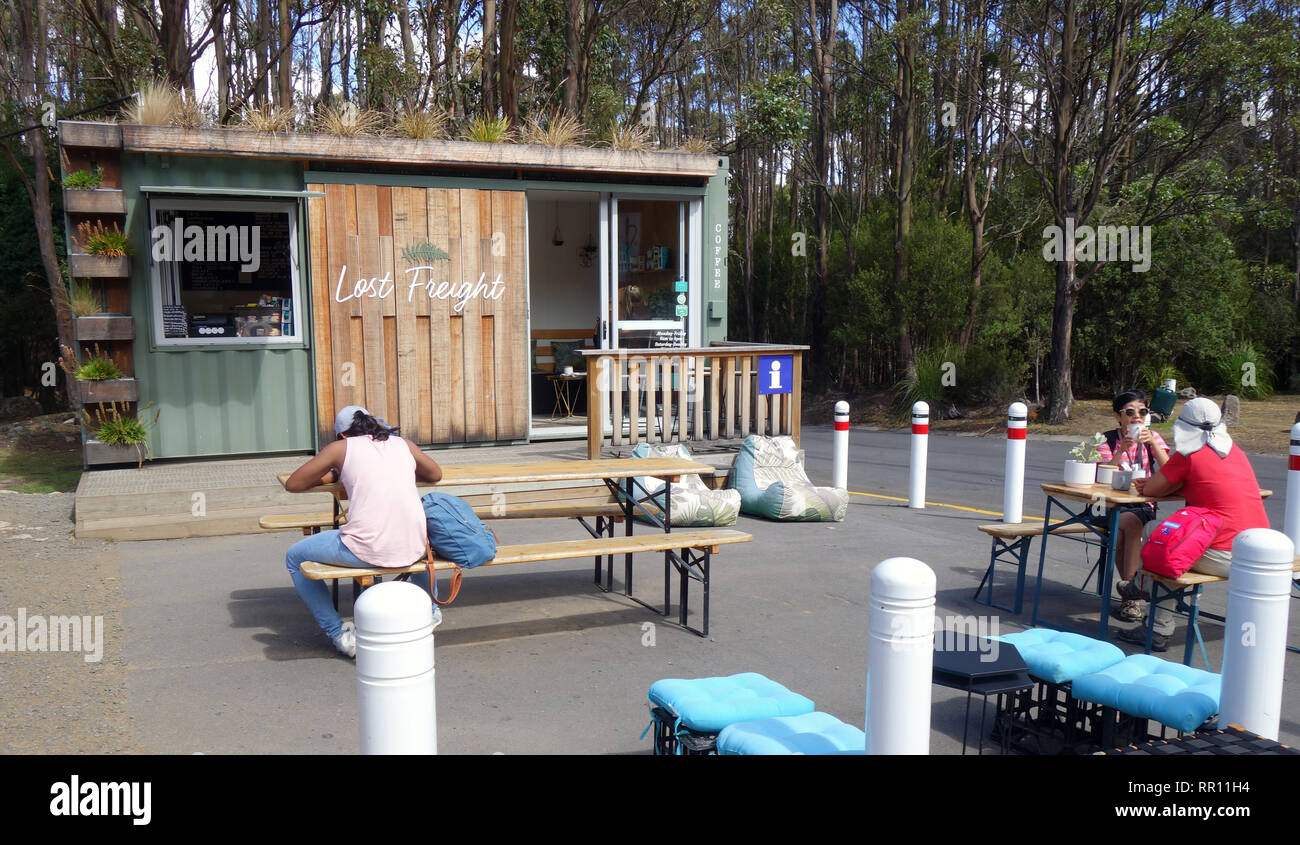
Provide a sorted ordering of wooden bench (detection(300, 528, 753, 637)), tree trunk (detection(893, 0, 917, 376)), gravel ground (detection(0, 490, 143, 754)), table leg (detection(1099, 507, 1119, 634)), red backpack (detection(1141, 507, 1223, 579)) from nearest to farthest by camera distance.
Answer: gravel ground (detection(0, 490, 143, 754)) < wooden bench (detection(300, 528, 753, 637)) < red backpack (detection(1141, 507, 1223, 579)) < table leg (detection(1099, 507, 1119, 634)) < tree trunk (detection(893, 0, 917, 376))

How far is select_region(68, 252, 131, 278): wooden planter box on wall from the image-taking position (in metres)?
9.21

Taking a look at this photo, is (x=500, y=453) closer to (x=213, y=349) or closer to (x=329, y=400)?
(x=329, y=400)

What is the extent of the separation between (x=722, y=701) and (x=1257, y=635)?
207cm

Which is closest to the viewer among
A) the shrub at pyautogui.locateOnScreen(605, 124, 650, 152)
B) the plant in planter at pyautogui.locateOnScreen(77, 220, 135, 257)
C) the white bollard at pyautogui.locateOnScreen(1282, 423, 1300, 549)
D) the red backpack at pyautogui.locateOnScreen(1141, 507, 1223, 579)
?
the red backpack at pyautogui.locateOnScreen(1141, 507, 1223, 579)

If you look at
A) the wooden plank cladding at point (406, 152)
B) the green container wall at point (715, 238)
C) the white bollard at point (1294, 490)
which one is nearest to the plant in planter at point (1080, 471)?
the white bollard at point (1294, 490)

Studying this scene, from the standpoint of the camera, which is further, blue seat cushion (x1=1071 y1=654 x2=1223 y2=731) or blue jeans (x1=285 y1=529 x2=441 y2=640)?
blue jeans (x1=285 y1=529 x2=441 y2=640)

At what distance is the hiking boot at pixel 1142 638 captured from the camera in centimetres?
570

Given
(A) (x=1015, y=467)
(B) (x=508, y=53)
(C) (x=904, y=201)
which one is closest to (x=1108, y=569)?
(A) (x=1015, y=467)

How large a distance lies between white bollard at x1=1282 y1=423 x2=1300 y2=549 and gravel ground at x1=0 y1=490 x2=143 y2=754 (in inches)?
281

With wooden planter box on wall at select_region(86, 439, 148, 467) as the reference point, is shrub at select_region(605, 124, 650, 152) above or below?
above

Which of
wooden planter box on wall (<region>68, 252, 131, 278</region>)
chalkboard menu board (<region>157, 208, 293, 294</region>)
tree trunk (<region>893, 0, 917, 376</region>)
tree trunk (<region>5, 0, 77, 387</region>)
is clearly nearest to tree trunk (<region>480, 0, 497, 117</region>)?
tree trunk (<region>5, 0, 77, 387</region>)

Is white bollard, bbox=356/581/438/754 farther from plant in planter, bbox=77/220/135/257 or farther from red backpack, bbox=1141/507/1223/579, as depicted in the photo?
plant in planter, bbox=77/220/135/257

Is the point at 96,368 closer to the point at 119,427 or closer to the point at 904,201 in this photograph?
the point at 119,427

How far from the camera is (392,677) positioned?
2.53 metres
